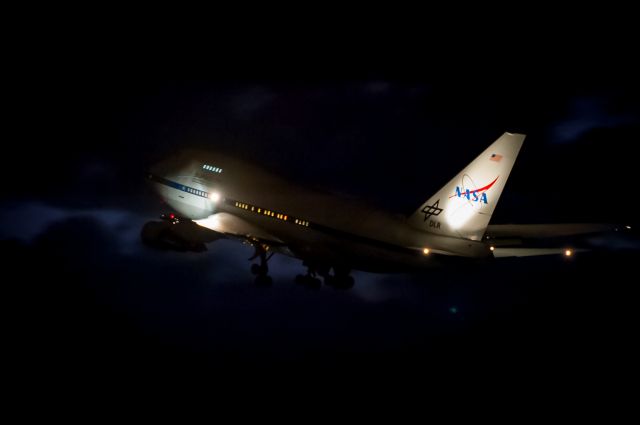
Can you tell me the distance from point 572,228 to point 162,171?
2584cm

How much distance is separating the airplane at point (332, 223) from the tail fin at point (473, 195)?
0.04 meters

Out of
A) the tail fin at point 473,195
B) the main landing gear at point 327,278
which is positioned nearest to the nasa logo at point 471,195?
the tail fin at point 473,195

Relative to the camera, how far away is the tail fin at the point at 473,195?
818 inches

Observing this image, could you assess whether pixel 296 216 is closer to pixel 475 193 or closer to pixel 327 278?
pixel 327 278

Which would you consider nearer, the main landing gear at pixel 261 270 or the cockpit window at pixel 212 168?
the main landing gear at pixel 261 270

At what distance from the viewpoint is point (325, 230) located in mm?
26953

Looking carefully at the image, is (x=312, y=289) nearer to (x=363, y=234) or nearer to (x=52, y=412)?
(x=363, y=234)

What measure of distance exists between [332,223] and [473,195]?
25.2ft

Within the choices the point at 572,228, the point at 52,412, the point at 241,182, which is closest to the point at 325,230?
the point at 241,182

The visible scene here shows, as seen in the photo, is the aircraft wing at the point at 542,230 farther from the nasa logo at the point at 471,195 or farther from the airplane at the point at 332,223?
the nasa logo at the point at 471,195

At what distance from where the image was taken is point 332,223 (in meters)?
26.8

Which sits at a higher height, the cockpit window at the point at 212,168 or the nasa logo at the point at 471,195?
the cockpit window at the point at 212,168

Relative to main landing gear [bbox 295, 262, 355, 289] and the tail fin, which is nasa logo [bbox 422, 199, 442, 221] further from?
main landing gear [bbox 295, 262, 355, 289]

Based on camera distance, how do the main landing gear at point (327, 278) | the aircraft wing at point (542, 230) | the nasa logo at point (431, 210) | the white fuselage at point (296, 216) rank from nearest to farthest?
the nasa logo at point (431, 210) < the white fuselage at point (296, 216) < the aircraft wing at point (542, 230) < the main landing gear at point (327, 278)
